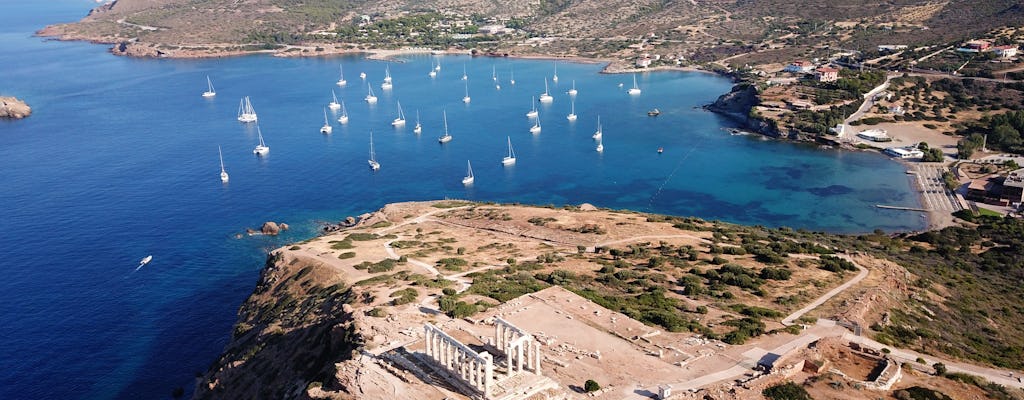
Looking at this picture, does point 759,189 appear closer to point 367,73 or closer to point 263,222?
point 263,222

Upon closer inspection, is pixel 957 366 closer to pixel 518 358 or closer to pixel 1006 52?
pixel 518 358

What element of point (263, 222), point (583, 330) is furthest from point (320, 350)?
point (263, 222)

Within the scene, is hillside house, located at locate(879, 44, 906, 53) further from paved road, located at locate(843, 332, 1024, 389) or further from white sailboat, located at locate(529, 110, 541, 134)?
paved road, located at locate(843, 332, 1024, 389)

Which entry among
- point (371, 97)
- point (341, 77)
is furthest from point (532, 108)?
point (341, 77)

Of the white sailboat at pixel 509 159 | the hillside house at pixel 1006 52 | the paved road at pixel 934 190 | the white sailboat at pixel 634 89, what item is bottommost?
the paved road at pixel 934 190

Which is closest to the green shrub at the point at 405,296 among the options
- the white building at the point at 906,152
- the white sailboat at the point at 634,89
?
the white building at the point at 906,152

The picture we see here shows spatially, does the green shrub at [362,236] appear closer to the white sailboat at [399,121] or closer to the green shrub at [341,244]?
the green shrub at [341,244]

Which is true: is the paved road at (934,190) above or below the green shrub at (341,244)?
below
